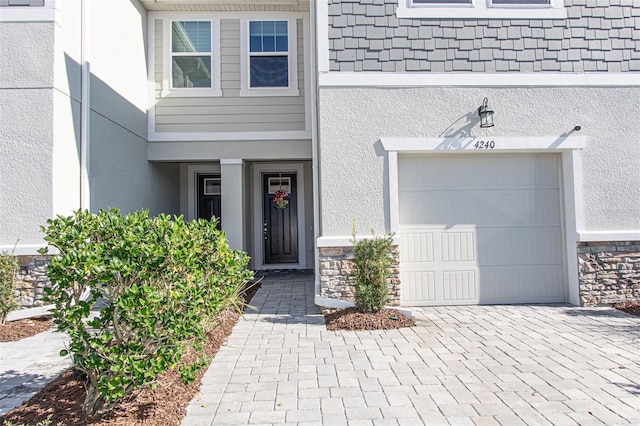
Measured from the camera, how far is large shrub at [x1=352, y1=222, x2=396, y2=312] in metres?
5.29

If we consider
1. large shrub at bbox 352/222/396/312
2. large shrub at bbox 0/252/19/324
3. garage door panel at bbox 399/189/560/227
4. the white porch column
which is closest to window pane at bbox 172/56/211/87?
the white porch column

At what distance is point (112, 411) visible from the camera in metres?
2.92

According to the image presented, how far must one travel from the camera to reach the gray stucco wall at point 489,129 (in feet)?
18.9

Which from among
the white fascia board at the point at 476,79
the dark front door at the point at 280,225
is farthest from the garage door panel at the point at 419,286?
the dark front door at the point at 280,225

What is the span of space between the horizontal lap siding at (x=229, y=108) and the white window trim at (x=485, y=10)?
3.33m

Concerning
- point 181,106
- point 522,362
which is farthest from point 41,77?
point 522,362

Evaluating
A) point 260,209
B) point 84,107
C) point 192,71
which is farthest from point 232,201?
point 84,107

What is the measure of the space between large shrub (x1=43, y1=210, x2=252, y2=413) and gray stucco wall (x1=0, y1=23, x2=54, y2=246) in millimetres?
3381

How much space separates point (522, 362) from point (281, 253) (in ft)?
23.3

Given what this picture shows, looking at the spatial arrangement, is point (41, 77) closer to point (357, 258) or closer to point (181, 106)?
point (181, 106)

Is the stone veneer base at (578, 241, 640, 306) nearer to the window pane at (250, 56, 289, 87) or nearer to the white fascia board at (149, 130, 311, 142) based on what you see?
the white fascia board at (149, 130, 311, 142)

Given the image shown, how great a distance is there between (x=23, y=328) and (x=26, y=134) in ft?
8.67

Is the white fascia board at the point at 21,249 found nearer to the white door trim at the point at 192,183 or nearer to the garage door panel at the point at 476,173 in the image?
the white door trim at the point at 192,183

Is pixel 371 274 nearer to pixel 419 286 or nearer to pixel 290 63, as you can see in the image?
pixel 419 286
